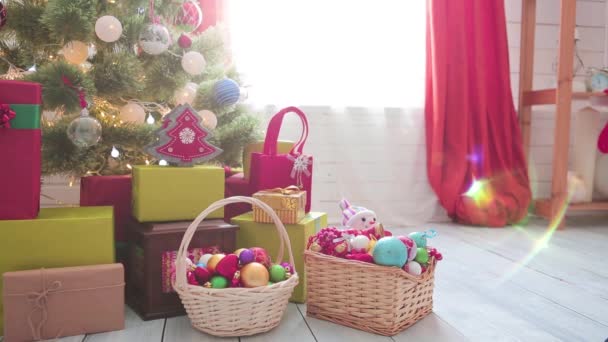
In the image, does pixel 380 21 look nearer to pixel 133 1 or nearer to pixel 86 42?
pixel 133 1

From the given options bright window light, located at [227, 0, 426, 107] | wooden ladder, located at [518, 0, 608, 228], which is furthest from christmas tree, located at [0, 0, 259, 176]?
wooden ladder, located at [518, 0, 608, 228]

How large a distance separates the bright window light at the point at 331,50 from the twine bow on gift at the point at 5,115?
1.35m

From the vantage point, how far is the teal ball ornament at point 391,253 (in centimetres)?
123

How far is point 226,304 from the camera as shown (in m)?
1.20

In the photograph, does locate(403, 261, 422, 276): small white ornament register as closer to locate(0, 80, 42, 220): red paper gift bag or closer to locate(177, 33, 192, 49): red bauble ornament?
locate(0, 80, 42, 220): red paper gift bag

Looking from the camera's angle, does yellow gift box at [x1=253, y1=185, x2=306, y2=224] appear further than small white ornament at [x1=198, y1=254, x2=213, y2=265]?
Yes

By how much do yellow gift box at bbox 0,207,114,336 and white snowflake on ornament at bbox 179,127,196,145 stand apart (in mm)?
283

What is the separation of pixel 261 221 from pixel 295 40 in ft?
4.39

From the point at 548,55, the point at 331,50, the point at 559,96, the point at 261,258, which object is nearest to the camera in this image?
the point at 261,258

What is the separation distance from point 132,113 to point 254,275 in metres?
0.84

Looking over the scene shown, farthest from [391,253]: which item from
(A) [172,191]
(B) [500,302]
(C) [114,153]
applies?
(C) [114,153]

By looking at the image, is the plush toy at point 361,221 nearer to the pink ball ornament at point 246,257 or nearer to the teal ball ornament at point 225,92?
the pink ball ornament at point 246,257

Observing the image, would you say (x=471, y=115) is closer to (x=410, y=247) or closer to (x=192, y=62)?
(x=192, y=62)

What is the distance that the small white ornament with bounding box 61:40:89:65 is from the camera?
1707 mm
